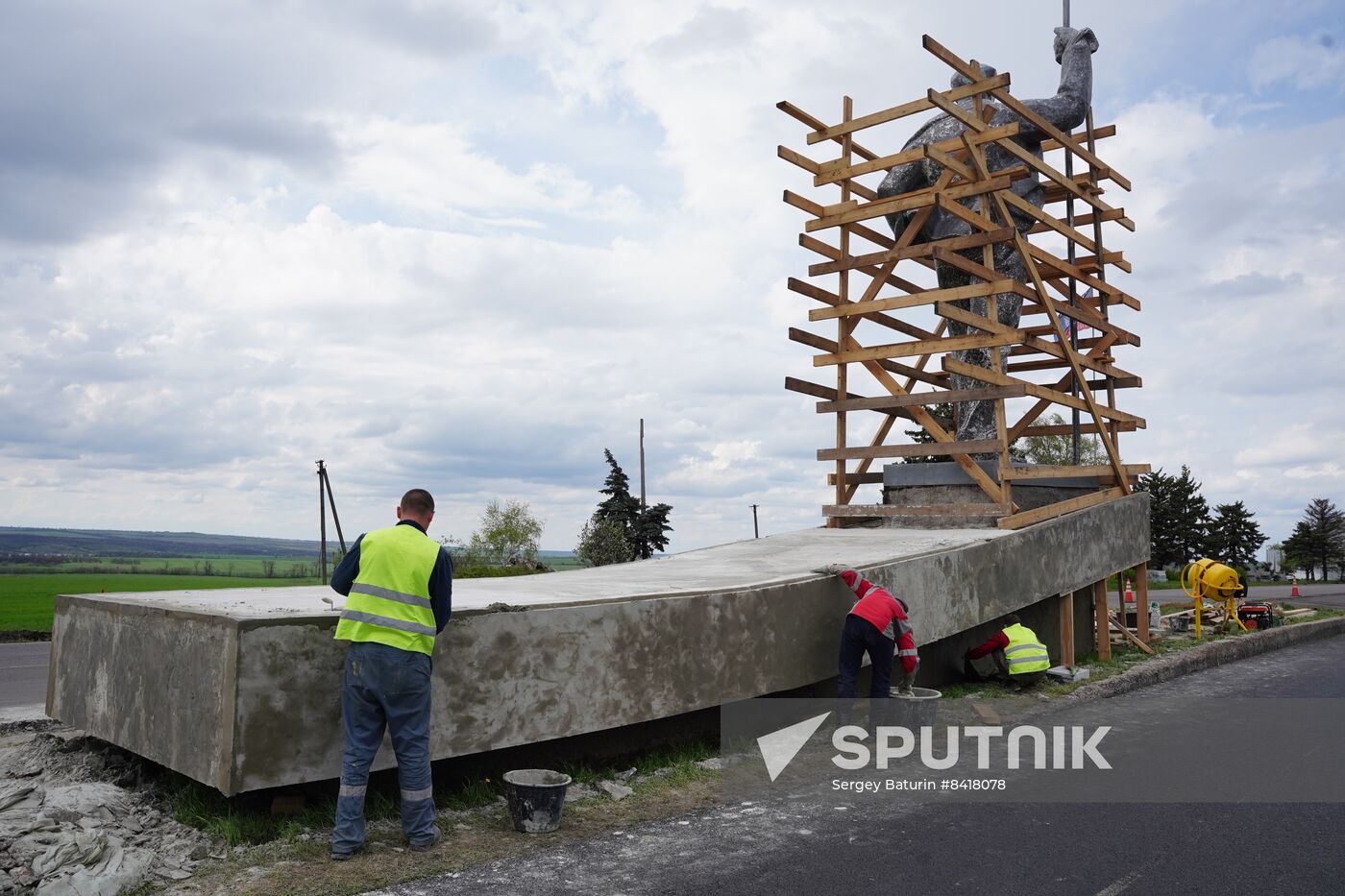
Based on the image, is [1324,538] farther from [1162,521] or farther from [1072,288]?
[1072,288]

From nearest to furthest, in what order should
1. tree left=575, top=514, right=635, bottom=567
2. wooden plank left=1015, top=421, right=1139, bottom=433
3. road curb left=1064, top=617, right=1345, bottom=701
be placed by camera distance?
1. road curb left=1064, top=617, right=1345, bottom=701
2. wooden plank left=1015, top=421, right=1139, bottom=433
3. tree left=575, top=514, right=635, bottom=567

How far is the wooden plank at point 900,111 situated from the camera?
11953 millimetres

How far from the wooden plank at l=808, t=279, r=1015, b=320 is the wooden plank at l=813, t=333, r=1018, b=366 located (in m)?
0.46

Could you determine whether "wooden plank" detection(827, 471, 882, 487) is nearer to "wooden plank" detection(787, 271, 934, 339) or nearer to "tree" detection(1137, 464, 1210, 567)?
"wooden plank" detection(787, 271, 934, 339)

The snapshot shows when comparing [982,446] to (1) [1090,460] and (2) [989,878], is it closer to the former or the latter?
(2) [989,878]

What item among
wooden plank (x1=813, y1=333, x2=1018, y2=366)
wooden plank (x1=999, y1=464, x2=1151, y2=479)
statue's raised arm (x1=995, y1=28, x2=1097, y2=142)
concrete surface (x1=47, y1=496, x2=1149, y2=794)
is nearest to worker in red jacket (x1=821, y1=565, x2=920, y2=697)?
concrete surface (x1=47, y1=496, x2=1149, y2=794)

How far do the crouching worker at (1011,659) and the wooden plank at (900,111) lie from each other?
614 centimetres

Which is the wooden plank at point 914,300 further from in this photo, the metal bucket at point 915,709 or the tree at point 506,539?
the tree at point 506,539

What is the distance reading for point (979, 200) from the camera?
484 inches

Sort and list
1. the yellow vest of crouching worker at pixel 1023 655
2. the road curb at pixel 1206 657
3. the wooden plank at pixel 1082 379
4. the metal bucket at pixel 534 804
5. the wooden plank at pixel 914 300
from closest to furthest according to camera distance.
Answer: the metal bucket at pixel 534 804
the yellow vest of crouching worker at pixel 1023 655
the road curb at pixel 1206 657
the wooden plank at pixel 914 300
the wooden plank at pixel 1082 379

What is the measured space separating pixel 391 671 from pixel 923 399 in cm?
826

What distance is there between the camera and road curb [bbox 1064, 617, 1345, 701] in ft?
34.8

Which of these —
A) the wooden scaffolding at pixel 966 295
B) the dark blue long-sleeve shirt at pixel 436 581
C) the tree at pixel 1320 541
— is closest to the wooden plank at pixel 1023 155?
the wooden scaffolding at pixel 966 295

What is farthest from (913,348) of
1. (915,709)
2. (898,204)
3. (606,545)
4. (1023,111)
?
(606,545)
